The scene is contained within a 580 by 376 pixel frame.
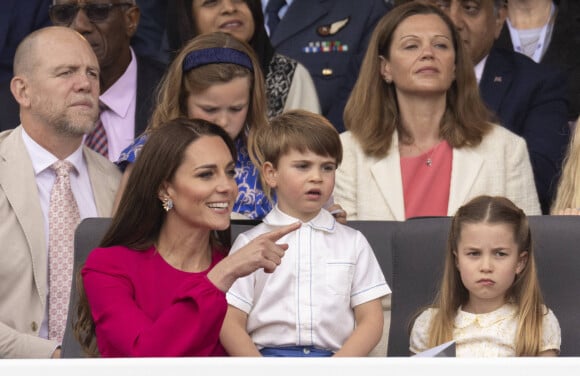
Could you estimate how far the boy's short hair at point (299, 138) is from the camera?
11.8 feet

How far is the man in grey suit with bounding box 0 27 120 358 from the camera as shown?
4.07 meters

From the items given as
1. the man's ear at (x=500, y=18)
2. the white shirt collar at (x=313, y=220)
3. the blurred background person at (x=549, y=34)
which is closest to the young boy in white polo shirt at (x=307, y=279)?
the white shirt collar at (x=313, y=220)

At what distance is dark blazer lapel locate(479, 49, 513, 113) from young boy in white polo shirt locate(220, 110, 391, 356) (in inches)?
64.7

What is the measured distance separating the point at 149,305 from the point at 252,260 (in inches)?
16.5

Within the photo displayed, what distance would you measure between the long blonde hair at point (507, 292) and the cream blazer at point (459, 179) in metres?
0.89

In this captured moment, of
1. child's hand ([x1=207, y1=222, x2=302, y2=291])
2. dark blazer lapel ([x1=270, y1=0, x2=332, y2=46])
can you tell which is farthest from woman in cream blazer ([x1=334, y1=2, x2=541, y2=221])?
child's hand ([x1=207, y1=222, x2=302, y2=291])

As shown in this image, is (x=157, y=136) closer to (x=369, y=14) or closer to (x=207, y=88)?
(x=207, y=88)

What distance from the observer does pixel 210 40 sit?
14.7ft

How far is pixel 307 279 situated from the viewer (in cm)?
351

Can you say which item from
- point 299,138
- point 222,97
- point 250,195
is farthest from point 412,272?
point 222,97

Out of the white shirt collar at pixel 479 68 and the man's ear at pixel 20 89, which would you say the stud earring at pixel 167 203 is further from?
the white shirt collar at pixel 479 68

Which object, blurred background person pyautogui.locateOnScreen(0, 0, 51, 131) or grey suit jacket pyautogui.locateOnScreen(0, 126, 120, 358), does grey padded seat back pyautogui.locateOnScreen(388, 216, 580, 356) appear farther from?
blurred background person pyautogui.locateOnScreen(0, 0, 51, 131)

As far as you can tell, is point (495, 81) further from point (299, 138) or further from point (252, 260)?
point (252, 260)

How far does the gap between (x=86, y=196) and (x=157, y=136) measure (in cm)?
85
